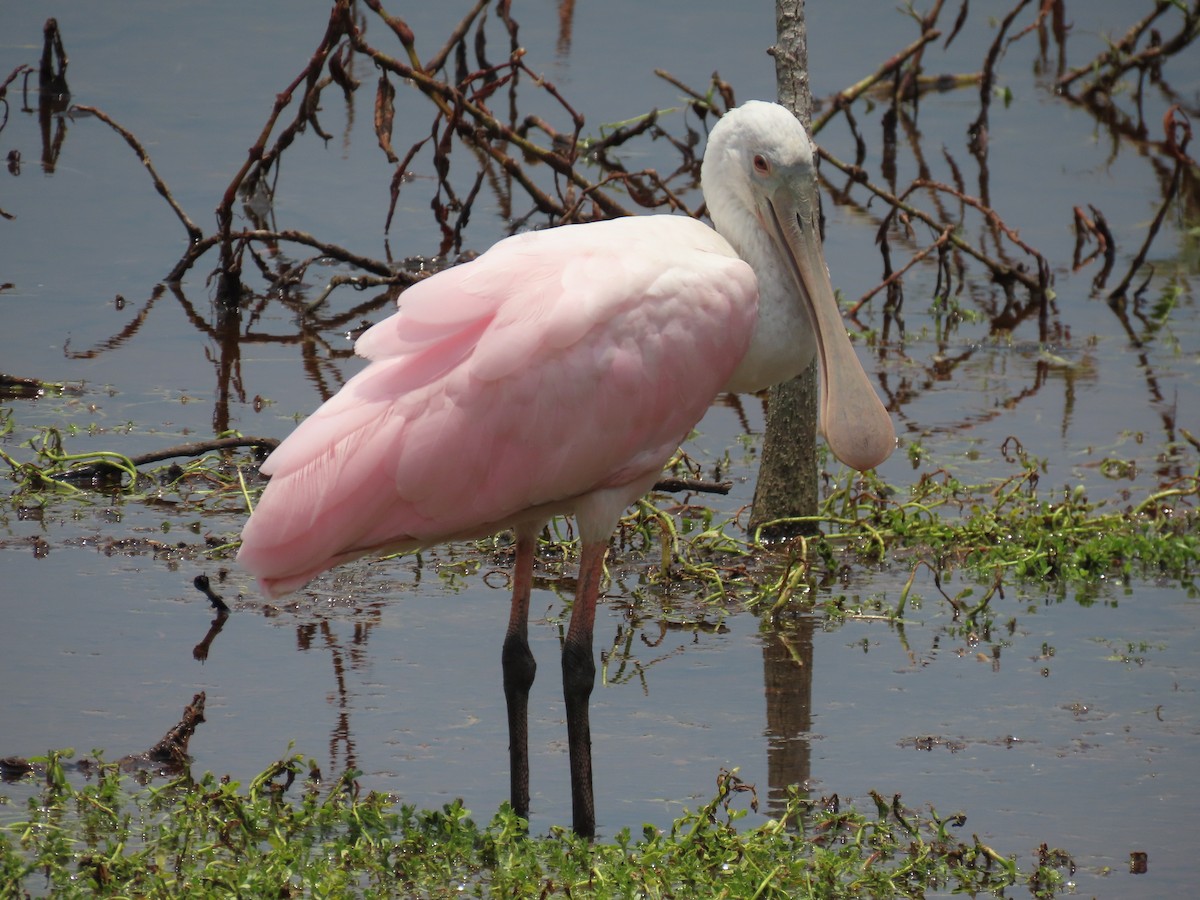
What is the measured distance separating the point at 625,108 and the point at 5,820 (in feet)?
34.1

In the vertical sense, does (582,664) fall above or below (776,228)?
below

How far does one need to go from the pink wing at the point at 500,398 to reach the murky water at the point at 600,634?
2.30ft

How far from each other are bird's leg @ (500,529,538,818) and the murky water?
148 millimetres

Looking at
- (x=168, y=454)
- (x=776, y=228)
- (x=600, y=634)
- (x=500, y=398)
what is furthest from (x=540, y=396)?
(x=168, y=454)

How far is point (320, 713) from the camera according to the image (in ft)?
19.6

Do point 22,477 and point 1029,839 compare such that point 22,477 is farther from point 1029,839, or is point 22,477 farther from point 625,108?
point 625,108

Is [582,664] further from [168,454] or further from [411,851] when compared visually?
[168,454]

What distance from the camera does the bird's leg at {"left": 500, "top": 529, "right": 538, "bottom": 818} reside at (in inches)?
218

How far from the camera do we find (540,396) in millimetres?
5539

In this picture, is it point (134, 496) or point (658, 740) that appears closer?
point (658, 740)

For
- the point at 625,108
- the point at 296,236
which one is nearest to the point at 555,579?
the point at 296,236

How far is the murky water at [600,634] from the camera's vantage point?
5777 mm

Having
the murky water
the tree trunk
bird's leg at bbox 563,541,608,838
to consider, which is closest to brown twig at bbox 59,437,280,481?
the murky water

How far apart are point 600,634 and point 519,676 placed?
→ 3.85 ft
